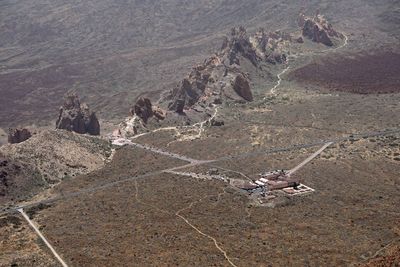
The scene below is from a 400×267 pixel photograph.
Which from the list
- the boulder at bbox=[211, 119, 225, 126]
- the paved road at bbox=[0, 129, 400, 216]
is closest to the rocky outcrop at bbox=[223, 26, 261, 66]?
the boulder at bbox=[211, 119, 225, 126]

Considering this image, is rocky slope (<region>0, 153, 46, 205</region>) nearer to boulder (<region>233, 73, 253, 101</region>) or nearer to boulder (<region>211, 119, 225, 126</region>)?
boulder (<region>211, 119, 225, 126</region>)

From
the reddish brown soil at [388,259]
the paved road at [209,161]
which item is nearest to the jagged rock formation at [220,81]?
the paved road at [209,161]

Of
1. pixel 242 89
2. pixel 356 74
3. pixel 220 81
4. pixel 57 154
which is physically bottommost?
pixel 356 74

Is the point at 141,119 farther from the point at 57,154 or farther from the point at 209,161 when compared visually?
the point at 209,161

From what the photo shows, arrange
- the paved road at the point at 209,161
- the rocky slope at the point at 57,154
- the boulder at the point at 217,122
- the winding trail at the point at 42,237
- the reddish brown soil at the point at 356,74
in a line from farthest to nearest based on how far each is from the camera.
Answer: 1. the reddish brown soil at the point at 356,74
2. the boulder at the point at 217,122
3. the rocky slope at the point at 57,154
4. the paved road at the point at 209,161
5. the winding trail at the point at 42,237

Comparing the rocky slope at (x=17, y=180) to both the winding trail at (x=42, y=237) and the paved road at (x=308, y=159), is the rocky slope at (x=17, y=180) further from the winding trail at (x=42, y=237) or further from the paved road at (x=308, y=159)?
the paved road at (x=308, y=159)

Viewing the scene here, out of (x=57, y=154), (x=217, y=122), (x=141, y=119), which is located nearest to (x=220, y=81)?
(x=217, y=122)

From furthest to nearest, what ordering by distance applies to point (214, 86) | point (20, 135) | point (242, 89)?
point (214, 86) → point (242, 89) → point (20, 135)

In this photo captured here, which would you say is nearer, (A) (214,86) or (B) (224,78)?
(A) (214,86)

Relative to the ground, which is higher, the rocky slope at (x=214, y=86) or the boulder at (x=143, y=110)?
the boulder at (x=143, y=110)
